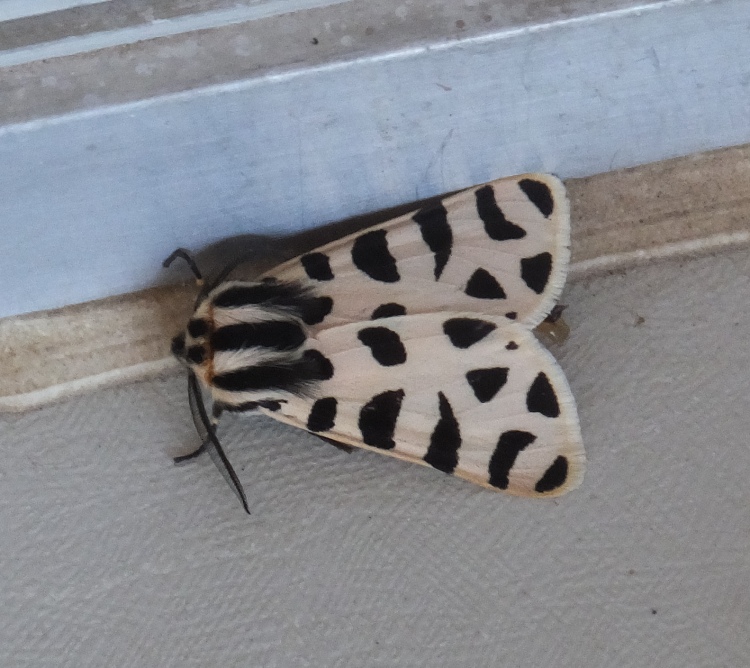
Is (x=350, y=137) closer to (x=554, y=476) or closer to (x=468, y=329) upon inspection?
(x=468, y=329)

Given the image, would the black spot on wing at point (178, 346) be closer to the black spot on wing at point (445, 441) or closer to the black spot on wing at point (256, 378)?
the black spot on wing at point (256, 378)

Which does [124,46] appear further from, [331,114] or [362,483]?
[362,483]

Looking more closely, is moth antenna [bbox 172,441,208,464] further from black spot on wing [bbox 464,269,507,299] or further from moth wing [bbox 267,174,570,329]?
black spot on wing [bbox 464,269,507,299]

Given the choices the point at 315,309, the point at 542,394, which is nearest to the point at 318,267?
the point at 315,309

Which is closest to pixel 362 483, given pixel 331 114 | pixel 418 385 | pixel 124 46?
pixel 418 385

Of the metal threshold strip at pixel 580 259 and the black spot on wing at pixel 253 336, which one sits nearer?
the black spot on wing at pixel 253 336

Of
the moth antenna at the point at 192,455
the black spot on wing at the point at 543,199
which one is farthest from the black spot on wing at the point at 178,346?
the black spot on wing at the point at 543,199
